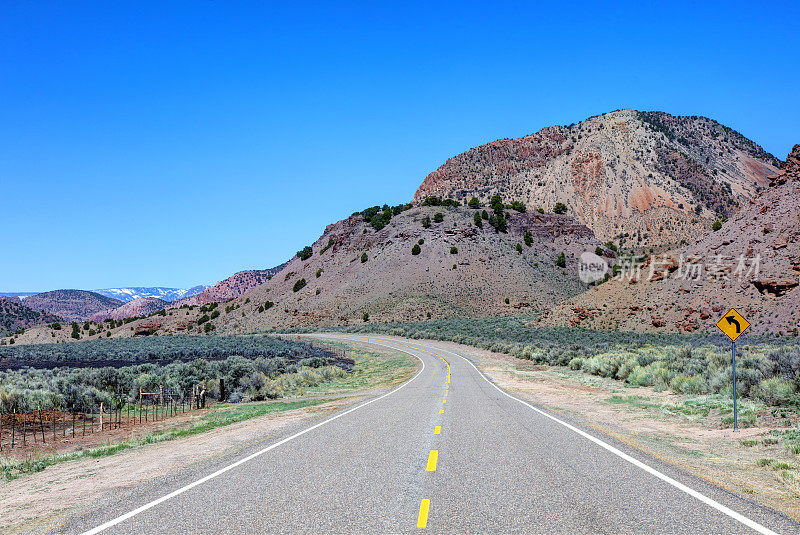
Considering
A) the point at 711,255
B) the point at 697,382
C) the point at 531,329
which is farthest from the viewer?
the point at 531,329

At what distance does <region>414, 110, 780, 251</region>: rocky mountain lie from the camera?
447 feet

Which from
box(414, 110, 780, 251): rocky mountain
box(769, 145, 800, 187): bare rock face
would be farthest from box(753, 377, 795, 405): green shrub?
box(414, 110, 780, 251): rocky mountain

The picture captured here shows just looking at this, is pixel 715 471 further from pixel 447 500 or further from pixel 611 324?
pixel 611 324

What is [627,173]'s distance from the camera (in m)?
149

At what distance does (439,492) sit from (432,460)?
1966mm

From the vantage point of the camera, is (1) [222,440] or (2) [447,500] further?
(1) [222,440]

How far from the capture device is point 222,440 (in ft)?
41.2

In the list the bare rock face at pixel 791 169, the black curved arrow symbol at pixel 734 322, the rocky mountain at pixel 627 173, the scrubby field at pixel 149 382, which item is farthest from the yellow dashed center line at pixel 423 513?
the rocky mountain at pixel 627 173

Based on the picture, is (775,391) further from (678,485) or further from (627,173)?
(627,173)

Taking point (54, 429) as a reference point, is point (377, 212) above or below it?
above

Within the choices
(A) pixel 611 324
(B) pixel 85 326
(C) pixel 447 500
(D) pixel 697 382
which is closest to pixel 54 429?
(C) pixel 447 500

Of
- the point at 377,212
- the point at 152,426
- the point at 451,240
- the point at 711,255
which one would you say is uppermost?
the point at 377,212

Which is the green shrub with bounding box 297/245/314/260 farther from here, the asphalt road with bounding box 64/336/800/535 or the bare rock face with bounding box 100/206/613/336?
the asphalt road with bounding box 64/336/800/535

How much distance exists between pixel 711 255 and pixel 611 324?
40.1 feet
